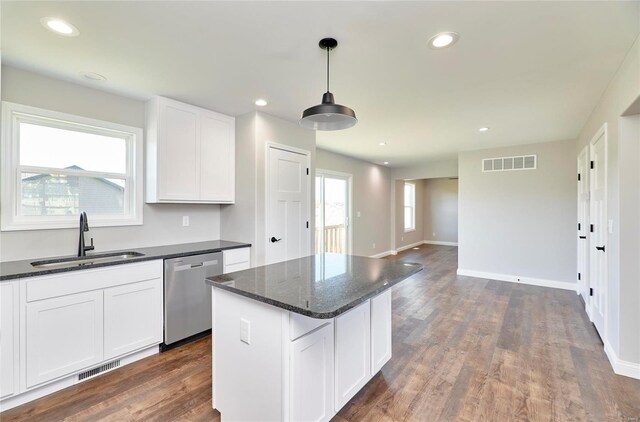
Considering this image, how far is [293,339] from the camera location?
1469 millimetres

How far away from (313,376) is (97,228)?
2.53 meters

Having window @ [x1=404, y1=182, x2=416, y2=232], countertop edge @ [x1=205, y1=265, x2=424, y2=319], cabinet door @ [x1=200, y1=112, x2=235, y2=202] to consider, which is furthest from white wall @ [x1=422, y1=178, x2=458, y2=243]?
countertop edge @ [x1=205, y1=265, x2=424, y2=319]

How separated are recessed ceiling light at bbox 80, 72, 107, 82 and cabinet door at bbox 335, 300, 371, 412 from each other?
9.24ft

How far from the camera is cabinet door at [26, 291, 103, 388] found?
2.03 metres

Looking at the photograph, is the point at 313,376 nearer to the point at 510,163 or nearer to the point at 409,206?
the point at 510,163

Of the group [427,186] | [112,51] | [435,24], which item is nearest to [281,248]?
[112,51]

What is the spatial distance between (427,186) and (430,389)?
8.96m

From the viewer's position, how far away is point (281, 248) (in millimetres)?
3627

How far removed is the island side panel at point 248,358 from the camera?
149 cm

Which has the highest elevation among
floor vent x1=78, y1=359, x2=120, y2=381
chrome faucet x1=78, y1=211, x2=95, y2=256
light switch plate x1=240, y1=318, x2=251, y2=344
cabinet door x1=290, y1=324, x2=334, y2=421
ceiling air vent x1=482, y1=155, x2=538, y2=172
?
ceiling air vent x1=482, y1=155, x2=538, y2=172

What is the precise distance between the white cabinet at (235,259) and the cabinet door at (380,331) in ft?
5.82

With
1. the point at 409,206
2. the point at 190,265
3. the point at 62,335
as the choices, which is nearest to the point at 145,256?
the point at 190,265

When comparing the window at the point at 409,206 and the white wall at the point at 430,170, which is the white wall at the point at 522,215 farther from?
the window at the point at 409,206

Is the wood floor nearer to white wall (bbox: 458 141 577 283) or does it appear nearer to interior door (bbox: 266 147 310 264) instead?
interior door (bbox: 266 147 310 264)
